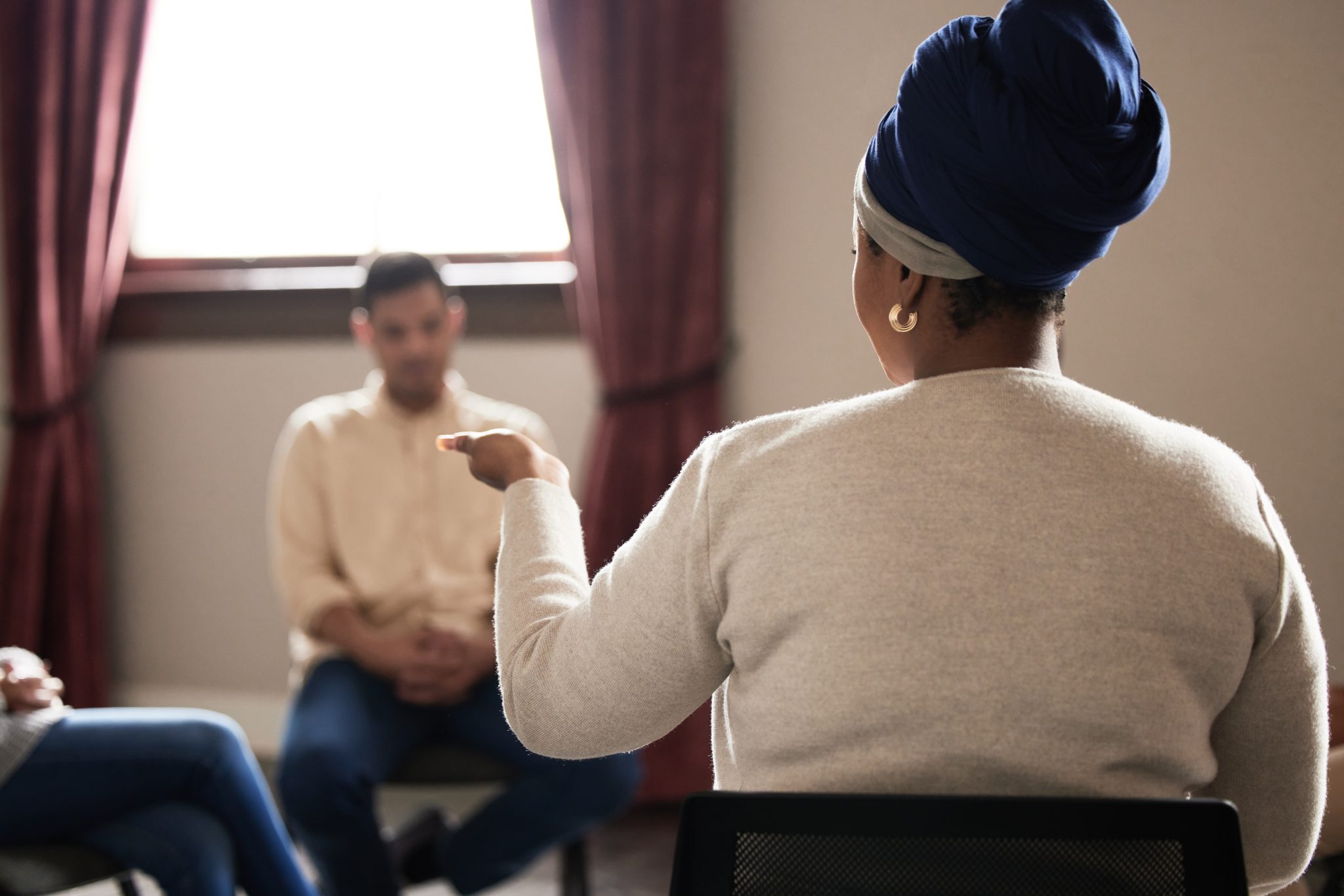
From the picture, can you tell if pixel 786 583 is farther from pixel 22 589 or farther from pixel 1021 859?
pixel 22 589

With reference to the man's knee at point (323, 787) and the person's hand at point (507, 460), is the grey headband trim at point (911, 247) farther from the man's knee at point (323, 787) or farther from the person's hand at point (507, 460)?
the man's knee at point (323, 787)

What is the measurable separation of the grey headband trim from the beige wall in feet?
3.68

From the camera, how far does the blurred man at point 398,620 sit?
1900 mm

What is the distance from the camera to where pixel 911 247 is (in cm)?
79

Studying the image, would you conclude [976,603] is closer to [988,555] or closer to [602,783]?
[988,555]

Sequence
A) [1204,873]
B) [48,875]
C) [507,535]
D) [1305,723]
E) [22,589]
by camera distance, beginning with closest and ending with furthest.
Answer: [1204,873] < [1305,723] < [507,535] < [48,875] < [22,589]

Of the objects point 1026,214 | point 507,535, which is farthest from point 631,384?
point 1026,214

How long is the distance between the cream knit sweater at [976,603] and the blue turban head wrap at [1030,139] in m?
0.09

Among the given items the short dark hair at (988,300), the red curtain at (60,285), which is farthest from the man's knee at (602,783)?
the red curtain at (60,285)

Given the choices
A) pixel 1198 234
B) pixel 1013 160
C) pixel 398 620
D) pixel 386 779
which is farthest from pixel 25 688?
pixel 1198 234

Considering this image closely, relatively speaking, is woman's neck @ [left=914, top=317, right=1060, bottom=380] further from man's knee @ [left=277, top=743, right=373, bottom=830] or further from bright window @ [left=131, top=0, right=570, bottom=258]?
bright window @ [left=131, top=0, right=570, bottom=258]

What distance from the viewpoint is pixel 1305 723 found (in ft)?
2.55

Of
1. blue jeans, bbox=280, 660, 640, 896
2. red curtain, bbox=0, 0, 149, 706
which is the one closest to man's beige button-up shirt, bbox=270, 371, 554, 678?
blue jeans, bbox=280, 660, 640, 896

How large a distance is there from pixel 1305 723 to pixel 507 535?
56 centimetres
